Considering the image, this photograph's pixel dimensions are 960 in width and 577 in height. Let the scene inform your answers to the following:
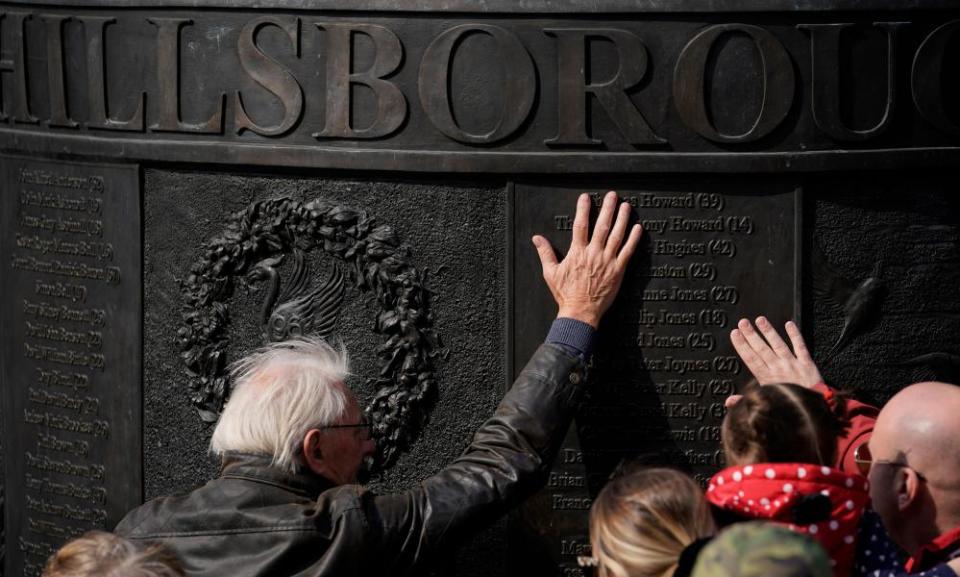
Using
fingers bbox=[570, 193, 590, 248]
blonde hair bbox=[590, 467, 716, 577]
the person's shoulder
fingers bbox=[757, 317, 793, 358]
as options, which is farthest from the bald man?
the person's shoulder

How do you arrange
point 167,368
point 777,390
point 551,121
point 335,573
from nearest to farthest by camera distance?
point 777,390, point 335,573, point 551,121, point 167,368

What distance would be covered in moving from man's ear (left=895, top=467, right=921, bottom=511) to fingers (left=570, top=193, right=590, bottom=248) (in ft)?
4.43

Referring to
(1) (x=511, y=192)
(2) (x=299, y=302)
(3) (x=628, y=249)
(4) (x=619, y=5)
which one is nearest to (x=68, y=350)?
(2) (x=299, y=302)

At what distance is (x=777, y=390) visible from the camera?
324 cm

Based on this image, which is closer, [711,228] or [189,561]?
[189,561]

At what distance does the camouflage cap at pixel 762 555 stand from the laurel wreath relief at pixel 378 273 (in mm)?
2099

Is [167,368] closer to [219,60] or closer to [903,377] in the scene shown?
[219,60]

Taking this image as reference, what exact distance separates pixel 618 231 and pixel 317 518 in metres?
1.30

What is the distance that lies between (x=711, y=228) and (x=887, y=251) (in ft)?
1.62

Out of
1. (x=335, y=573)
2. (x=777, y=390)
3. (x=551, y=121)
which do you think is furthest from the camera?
(x=551, y=121)

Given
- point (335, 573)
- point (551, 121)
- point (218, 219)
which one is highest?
point (551, 121)

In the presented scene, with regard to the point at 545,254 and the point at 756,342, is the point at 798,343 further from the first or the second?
the point at 545,254

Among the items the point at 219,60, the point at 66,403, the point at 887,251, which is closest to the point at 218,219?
the point at 219,60

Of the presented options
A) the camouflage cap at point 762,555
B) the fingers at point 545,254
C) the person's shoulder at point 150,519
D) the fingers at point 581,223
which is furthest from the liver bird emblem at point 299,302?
the camouflage cap at point 762,555
